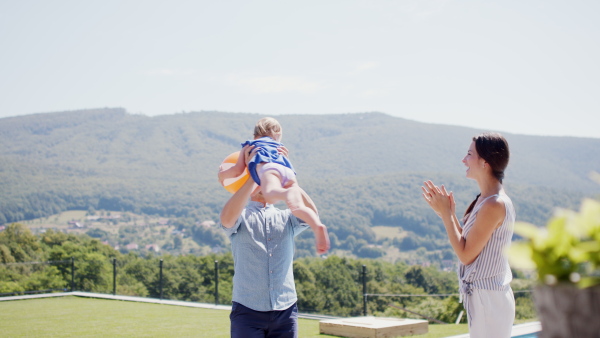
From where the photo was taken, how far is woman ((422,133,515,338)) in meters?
2.71

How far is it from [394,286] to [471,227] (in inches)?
1594

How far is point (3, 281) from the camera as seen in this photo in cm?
2894

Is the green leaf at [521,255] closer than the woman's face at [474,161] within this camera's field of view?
Yes

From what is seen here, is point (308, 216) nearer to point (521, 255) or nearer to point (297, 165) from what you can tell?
point (521, 255)

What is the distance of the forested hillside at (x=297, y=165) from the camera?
9744cm

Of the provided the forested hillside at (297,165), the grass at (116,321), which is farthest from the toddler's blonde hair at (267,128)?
the forested hillside at (297,165)

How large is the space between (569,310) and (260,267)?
1.85 metres

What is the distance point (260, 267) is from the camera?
2.71m

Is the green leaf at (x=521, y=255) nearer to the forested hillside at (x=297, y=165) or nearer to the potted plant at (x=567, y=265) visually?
the potted plant at (x=567, y=265)

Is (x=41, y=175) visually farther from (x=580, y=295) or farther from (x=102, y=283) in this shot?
Answer: (x=580, y=295)

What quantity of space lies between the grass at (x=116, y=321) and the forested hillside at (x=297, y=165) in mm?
61005

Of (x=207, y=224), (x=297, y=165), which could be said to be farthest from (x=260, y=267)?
(x=297, y=165)

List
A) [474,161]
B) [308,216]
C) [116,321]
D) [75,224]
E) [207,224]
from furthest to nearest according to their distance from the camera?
[207,224]
[75,224]
[116,321]
[474,161]
[308,216]

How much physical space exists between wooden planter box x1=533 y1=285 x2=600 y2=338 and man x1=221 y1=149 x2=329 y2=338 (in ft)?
5.43
